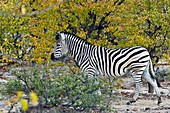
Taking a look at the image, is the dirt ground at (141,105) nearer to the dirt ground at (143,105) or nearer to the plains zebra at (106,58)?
the dirt ground at (143,105)

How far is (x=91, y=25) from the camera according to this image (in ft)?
43.1

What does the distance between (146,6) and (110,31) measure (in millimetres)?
1969

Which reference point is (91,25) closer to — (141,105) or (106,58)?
(106,58)

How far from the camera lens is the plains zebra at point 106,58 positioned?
39.7 feet

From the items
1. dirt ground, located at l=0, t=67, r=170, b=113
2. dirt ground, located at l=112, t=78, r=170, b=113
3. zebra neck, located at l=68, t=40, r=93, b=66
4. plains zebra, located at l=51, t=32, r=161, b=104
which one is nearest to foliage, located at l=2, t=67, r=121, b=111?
dirt ground, located at l=0, t=67, r=170, b=113

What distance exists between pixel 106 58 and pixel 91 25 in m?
1.32

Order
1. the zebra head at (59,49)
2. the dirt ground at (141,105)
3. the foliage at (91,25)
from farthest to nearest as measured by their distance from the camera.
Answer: the foliage at (91,25)
the zebra head at (59,49)
the dirt ground at (141,105)

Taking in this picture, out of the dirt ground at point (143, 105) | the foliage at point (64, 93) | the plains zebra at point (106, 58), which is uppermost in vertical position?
the plains zebra at point (106, 58)

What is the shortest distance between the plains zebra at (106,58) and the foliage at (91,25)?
1.70 ft

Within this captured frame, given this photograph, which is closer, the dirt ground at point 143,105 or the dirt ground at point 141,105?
the dirt ground at point 141,105

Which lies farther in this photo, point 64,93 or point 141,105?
point 141,105

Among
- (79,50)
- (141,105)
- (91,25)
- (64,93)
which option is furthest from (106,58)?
(64,93)

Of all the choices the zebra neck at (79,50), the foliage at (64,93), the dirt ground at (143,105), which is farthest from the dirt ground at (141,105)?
the zebra neck at (79,50)

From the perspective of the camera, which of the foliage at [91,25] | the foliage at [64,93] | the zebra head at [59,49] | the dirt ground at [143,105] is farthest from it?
the foliage at [91,25]
